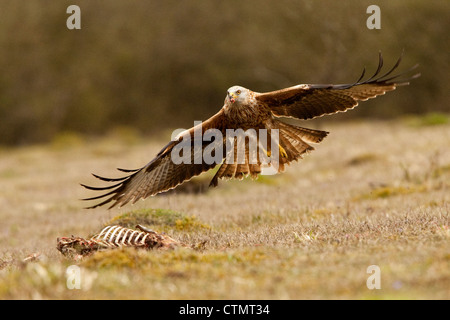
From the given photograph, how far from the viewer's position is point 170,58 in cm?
3466

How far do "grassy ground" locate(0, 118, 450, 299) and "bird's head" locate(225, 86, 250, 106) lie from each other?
162cm

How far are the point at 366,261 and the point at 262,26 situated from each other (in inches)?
1105

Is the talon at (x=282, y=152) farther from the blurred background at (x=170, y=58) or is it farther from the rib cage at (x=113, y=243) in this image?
the blurred background at (x=170, y=58)

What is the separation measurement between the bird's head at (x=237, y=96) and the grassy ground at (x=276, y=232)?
1616 mm

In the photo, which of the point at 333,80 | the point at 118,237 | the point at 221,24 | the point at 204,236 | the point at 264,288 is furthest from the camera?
the point at 221,24

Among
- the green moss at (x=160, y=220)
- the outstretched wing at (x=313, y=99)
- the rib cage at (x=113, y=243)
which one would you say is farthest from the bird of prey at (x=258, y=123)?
the rib cage at (x=113, y=243)

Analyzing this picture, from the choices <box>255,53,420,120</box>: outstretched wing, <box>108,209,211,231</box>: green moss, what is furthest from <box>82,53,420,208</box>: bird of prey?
<box>108,209,211,231</box>: green moss

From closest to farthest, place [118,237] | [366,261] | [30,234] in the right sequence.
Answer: [366,261] → [118,237] → [30,234]

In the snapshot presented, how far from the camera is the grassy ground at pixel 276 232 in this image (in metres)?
4.27

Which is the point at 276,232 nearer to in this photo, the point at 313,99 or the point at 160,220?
the point at 160,220

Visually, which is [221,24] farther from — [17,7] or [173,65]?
[17,7]

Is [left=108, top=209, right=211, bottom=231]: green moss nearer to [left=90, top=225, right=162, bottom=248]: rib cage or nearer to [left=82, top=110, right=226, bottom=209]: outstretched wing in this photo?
[left=82, top=110, right=226, bottom=209]: outstretched wing

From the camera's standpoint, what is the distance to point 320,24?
1073 inches

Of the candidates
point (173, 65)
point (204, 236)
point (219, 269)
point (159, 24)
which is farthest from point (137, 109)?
point (219, 269)
